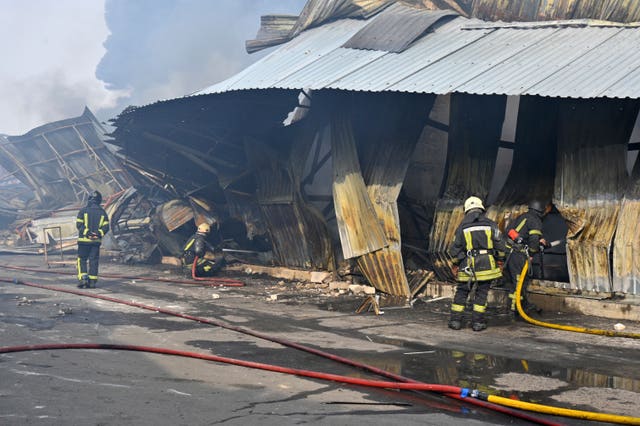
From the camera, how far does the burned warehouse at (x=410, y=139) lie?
9812 millimetres

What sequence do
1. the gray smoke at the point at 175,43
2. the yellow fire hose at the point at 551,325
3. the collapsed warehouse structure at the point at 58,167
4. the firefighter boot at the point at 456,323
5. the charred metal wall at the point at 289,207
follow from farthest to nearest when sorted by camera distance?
the gray smoke at the point at 175,43 < the collapsed warehouse structure at the point at 58,167 < the charred metal wall at the point at 289,207 < the firefighter boot at the point at 456,323 < the yellow fire hose at the point at 551,325

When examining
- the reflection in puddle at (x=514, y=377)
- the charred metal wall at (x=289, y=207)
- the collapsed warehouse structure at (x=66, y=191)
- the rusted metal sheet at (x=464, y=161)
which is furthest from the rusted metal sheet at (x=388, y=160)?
the collapsed warehouse structure at (x=66, y=191)

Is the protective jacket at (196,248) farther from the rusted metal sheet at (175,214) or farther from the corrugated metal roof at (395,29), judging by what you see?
the corrugated metal roof at (395,29)

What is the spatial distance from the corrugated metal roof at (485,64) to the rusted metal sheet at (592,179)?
2.43 feet

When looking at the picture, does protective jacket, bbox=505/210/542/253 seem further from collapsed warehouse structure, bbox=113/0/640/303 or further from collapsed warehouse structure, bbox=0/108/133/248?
collapsed warehouse structure, bbox=0/108/133/248

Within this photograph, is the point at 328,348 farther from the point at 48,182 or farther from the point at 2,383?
the point at 48,182

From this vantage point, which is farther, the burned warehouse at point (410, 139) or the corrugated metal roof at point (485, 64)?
the burned warehouse at point (410, 139)

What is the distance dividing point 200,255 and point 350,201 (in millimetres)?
4041

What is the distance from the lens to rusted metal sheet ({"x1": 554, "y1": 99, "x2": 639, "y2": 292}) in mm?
9680

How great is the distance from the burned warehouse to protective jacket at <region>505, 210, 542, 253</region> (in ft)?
1.37

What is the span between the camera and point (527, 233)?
10133mm

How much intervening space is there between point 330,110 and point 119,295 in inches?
200

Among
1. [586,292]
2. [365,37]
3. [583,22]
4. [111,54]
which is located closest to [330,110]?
[365,37]

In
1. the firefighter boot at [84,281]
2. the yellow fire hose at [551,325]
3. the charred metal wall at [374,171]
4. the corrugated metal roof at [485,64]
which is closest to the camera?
the yellow fire hose at [551,325]
